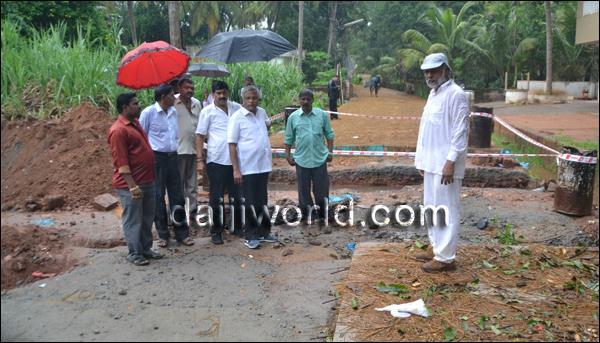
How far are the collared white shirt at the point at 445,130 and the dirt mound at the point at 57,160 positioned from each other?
2.98 metres

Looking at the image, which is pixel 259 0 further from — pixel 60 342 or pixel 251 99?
pixel 60 342

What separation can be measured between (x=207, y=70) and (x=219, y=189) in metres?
4.92

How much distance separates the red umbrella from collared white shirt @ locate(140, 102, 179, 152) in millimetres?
448

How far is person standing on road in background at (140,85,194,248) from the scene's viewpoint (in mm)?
5227

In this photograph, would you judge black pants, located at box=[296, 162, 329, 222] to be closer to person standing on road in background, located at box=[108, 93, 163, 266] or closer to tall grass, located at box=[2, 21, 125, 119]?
person standing on road in background, located at box=[108, 93, 163, 266]

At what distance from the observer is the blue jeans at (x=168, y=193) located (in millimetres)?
5320

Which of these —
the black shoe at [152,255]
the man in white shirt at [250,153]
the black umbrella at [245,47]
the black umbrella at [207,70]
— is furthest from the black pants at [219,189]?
the black umbrella at [207,70]

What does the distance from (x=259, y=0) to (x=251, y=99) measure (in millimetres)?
31214

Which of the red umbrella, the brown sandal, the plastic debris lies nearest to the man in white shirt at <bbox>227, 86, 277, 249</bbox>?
the brown sandal

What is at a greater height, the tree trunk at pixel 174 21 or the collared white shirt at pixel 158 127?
the tree trunk at pixel 174 21

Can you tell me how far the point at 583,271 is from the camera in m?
4.54

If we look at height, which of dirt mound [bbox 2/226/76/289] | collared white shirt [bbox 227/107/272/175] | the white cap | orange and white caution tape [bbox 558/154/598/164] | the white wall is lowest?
dirt mound [bbox 2/226/76/289]

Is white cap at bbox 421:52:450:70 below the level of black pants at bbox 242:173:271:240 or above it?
above

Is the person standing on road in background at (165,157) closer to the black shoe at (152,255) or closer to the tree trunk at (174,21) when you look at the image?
the black shoe at (152,255)
